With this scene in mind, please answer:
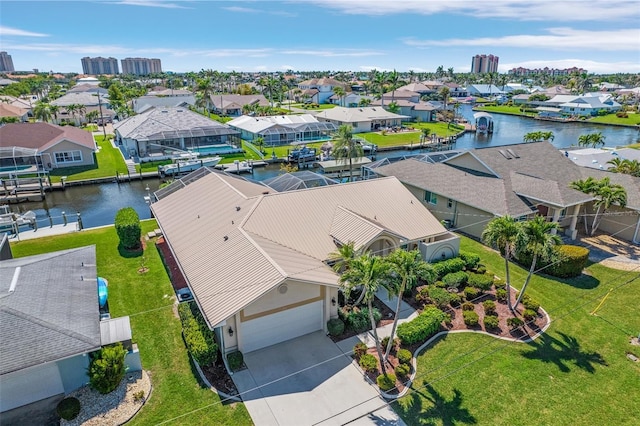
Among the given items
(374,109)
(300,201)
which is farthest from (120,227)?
(374,109)

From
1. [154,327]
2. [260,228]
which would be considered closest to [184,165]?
[260,228]

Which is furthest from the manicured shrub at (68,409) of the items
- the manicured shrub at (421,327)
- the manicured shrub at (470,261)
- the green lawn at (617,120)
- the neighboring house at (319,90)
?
the green lawn at (617,120)

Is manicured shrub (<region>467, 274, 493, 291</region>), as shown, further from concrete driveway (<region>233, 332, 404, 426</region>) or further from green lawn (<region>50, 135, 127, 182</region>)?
green lawn (<region>50, 135, 127, 182</region>)

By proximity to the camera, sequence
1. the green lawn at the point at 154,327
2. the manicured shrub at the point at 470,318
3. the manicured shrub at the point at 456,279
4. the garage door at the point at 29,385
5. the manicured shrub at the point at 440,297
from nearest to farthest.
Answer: the garage door at the point at 29,385
the green lawn at the point at 154,327
the manicured shrub at the point at 470,318
the manicured shrub at the point at 440,297
the manicured shrub at the point at 456,279

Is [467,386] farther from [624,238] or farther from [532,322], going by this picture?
[624,238]

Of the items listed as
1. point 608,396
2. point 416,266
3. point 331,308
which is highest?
point 416,266

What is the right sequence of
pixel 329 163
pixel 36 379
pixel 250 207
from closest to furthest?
1. pixel 36 379
2. pixel 250 207
3. pixel 329 163

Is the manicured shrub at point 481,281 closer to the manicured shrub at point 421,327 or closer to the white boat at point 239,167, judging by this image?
the manicured shrub at point 421,327
